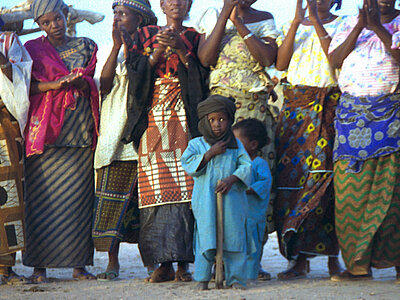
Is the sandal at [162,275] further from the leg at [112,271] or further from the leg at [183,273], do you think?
the leg at [112,271]

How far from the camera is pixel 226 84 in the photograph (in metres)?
5.99

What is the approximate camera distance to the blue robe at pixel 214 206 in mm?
5176

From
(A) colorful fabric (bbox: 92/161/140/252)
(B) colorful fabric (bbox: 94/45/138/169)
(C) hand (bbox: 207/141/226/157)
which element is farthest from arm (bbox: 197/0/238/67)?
(A) colorful fabric (bbox: 92/161/140/252)

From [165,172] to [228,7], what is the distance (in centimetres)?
153

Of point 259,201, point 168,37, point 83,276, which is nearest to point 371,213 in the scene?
point 259,201

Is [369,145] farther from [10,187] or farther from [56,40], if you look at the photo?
[10,187]

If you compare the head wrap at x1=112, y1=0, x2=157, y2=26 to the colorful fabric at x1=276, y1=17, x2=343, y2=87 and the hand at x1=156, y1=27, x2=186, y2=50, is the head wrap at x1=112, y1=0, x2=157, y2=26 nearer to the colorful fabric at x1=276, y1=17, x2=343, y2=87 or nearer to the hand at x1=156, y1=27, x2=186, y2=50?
the hand at x1=156, y1=27, x2=186, y2=50

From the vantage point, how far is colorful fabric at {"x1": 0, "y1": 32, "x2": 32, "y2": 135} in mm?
6238

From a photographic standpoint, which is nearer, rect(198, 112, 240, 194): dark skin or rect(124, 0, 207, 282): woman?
rect(198, 112, 240, 194): dark skin

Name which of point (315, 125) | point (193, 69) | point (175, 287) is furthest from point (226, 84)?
point (175, 287)

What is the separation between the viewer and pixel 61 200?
6371 millimetres

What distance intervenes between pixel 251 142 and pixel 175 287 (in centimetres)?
141

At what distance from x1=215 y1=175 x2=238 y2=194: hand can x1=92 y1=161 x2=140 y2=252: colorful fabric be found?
4.62 feet

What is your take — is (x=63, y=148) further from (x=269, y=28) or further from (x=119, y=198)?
(x=269, y=28)
